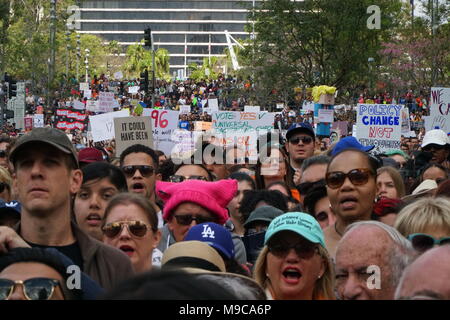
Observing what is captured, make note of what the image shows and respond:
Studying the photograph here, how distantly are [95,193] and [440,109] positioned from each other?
41.4 feet

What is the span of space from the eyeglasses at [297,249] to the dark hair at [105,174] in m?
1.92

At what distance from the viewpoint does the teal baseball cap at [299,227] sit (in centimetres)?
481

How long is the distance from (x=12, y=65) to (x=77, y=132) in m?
22.2

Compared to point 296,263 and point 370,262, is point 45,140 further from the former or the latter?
point 370,262

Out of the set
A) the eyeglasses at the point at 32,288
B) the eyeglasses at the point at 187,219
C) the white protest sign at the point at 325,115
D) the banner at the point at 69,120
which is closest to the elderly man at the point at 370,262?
the eyeglasses at the point at 32,288

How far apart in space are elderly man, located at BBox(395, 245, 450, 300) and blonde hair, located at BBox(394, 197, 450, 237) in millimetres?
2411

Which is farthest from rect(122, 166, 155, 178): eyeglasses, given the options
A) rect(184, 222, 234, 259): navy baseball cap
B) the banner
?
the banner

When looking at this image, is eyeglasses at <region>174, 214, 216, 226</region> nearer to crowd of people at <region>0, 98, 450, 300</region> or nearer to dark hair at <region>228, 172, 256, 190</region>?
crowd of people at <region>0, 98, 450, 300</region>

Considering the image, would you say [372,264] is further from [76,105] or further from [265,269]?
[76,105]

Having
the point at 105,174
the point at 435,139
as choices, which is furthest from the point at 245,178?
the point at 435,139

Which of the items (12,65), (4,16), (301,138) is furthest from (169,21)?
(301,138)

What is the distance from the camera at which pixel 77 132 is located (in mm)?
29453

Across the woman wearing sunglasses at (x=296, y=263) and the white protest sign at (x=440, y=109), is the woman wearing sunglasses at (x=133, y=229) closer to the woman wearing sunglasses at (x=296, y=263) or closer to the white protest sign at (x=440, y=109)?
the woman wearing sunglasses at (x=296, y=263)

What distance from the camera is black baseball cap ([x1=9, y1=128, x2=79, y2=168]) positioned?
467 cm
